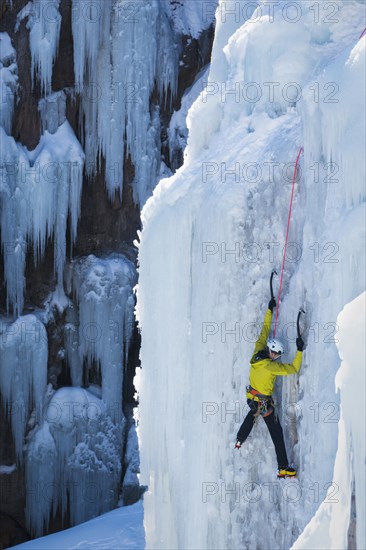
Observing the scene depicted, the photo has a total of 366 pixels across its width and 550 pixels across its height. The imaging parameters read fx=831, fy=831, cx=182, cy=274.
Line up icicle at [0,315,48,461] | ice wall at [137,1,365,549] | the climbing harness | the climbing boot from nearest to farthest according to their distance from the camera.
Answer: ice wall at [137,1,365,549]
the climbing boot
the climbing harness
icicle at [0,315,48,461]

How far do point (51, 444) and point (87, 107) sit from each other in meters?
5.32

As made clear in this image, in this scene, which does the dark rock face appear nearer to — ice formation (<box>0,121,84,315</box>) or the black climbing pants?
ice formation (<box>0,121,84,315</box>)

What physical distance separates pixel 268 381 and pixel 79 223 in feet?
29.3

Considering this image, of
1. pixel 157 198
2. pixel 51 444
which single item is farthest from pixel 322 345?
pixel 51 444

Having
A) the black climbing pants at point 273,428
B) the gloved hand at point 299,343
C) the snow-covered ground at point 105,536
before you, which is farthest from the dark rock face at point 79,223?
the gloved hand at point 299,343

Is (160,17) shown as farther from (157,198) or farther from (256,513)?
(256,513)

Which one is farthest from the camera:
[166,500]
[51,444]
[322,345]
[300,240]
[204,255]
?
[51,444]

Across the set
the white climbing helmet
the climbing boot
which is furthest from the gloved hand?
the climbing boot

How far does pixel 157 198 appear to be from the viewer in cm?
638

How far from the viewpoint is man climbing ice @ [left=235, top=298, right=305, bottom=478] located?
4953mm

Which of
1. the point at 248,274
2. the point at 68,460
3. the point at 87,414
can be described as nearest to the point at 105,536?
the point at 68,460

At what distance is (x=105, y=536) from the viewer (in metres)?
10.4

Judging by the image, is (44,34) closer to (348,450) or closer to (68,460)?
(68,460)

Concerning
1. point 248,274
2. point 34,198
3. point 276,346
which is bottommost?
point 276,346
